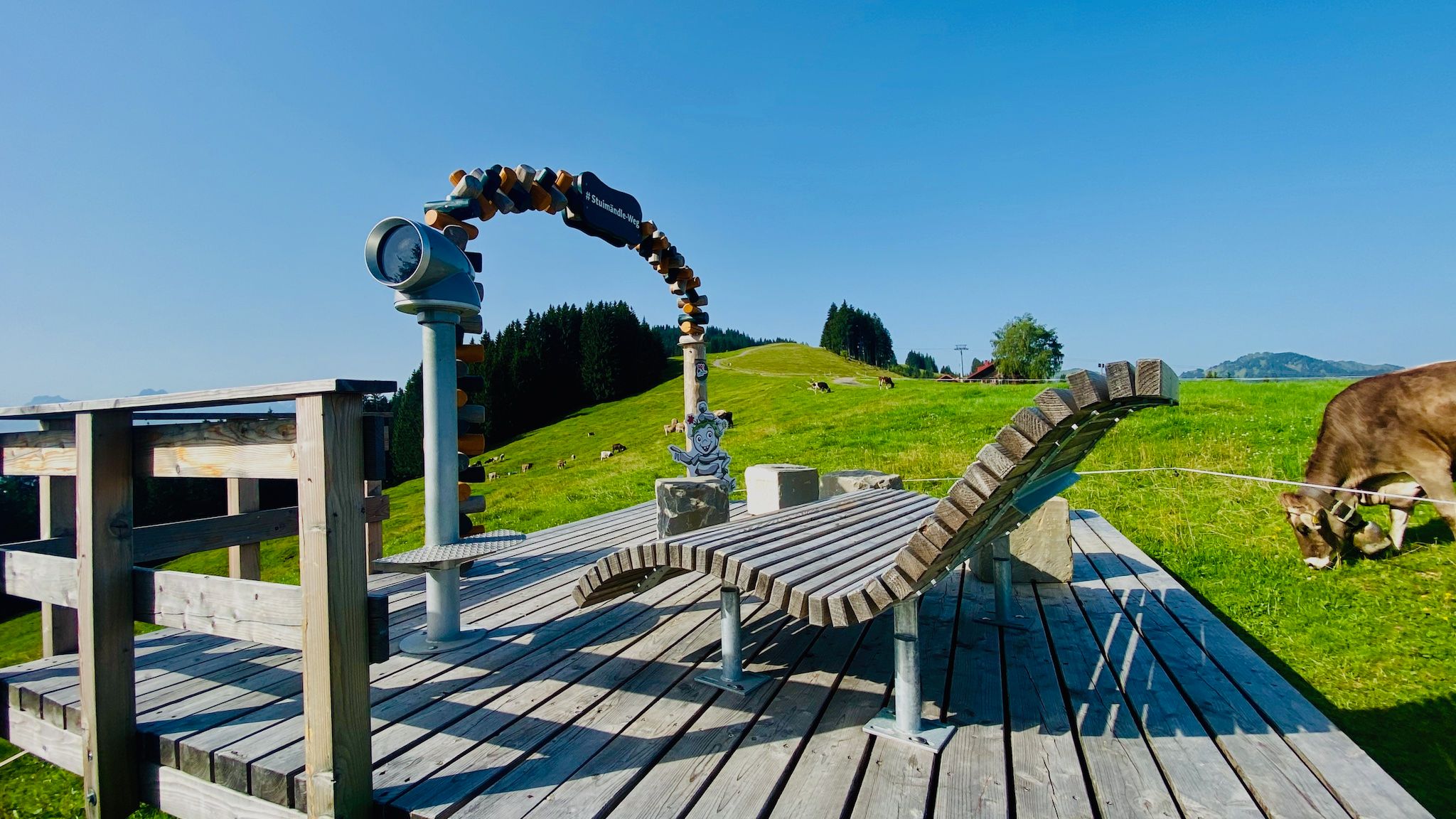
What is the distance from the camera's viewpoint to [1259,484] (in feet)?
26.2

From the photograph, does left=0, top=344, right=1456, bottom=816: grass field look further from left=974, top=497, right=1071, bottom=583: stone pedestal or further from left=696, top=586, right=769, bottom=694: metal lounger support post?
left=696, top=586, right=769, bottom=694: metal lounger support post

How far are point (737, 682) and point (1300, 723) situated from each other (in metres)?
2.16

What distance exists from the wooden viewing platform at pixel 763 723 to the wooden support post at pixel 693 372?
302 cm

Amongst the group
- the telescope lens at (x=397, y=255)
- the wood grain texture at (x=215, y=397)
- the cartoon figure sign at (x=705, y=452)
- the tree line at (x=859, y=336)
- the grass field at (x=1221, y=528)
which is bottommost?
the grass field at (x=1221, y=528)

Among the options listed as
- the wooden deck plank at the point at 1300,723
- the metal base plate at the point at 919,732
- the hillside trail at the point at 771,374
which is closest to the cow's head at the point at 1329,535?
the wooden deck plank at the point at 1300,723

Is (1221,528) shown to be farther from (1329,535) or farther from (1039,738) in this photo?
(1039,738)

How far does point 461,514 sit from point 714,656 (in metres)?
1.87

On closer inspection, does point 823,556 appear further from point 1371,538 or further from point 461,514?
point 1371,538

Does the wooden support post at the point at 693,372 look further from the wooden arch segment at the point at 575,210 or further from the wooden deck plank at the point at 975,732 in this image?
the wooden deck plank at the point at 975,732

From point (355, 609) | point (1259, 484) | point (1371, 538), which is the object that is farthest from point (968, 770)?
point (1259, 484)

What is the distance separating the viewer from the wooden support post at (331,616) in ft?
6.96

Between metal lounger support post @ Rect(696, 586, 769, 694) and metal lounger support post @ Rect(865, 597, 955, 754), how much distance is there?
25.0 inches

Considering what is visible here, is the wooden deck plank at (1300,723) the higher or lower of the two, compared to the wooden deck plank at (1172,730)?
higher

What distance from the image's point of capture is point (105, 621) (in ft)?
8.79
